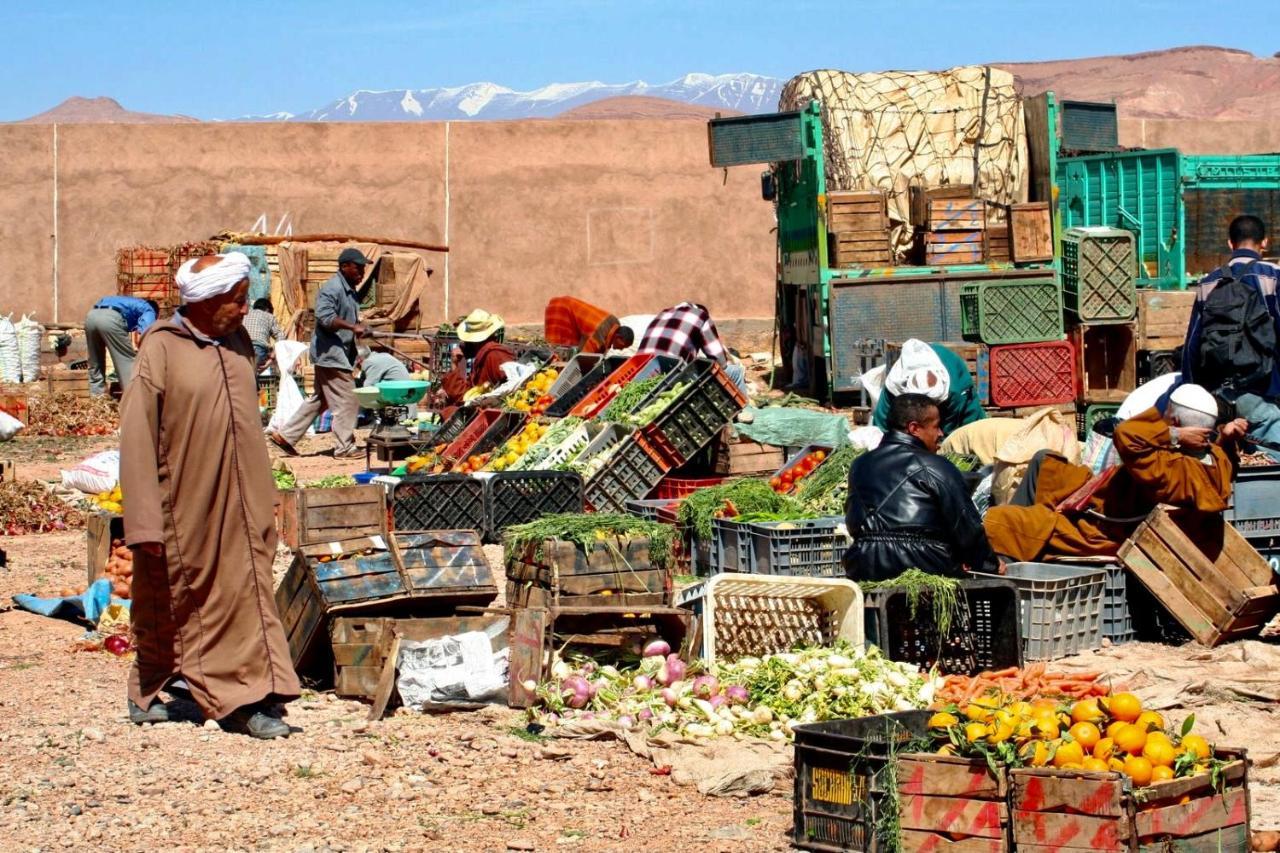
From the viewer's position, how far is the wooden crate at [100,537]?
9.13 meters

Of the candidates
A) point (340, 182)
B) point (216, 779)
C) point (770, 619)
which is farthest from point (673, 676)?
point (340, 182)

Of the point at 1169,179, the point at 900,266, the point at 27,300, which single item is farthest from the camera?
the point at 27,300

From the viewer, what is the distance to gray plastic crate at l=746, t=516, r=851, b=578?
8164mm

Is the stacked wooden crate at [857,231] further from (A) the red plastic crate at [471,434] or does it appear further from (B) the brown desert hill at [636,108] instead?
(B) the brown desert hill at [636,108]

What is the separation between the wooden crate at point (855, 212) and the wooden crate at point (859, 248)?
0.22ft

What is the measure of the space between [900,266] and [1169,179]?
14.7ft

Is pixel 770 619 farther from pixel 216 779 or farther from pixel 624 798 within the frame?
pixel 216 779

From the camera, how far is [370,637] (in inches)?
272

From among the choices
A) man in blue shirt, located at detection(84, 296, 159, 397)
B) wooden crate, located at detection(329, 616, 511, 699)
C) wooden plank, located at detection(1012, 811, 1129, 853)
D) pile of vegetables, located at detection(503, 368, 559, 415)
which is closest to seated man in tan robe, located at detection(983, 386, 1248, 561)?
wooden crate, located at detection(329, 616, 511, 699)

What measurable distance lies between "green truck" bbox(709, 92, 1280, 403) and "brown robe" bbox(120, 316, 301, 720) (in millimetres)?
11160

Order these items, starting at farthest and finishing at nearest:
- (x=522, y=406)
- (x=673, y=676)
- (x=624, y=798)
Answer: (x=522, y=406) → (x=673, y=676) → (x=624, y=798)

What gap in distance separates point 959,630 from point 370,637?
243 cm

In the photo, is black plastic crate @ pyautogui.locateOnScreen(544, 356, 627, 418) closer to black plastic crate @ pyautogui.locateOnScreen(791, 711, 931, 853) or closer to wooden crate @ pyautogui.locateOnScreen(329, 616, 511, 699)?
wooden crate @ pyautogui.locateOnScreen(329, 616, 511, 699)

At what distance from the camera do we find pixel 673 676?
6.75 meters
